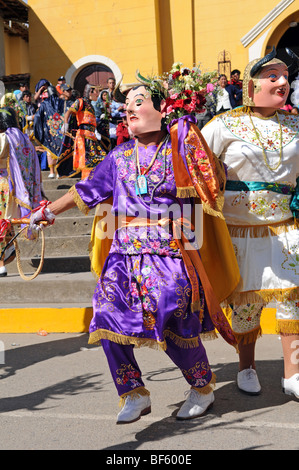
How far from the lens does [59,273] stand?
7.57 m

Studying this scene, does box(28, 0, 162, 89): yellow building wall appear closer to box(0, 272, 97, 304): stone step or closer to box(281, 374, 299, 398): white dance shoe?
box(0, 272, 97, 304): stone step

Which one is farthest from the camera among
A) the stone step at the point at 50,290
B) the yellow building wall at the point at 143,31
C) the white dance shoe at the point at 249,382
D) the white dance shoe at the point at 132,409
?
the yellow building wall at the point at 143,31

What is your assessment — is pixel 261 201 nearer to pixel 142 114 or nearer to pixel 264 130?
pixel 264 130

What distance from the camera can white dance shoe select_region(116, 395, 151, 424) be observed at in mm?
3277

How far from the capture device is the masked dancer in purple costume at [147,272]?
10.8 ft

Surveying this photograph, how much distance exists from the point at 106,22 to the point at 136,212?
14.5 metres

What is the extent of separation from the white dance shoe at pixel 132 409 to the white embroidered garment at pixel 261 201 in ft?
3.19

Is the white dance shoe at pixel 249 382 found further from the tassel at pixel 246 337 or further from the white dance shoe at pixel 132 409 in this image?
the white dance shoe at pixel 132 409

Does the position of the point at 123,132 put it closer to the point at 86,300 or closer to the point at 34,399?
the point at 34,399

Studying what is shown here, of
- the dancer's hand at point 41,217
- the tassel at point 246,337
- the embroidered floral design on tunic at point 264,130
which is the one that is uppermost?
the embroidered floral design on tunic at point 264,130

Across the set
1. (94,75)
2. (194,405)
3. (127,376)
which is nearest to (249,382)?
(194,405)

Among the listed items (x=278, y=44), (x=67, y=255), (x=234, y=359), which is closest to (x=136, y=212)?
(x=234, y=359)

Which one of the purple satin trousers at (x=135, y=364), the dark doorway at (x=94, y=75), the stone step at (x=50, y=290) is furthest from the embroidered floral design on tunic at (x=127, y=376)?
the dark doorway at (x=94, y=75)
